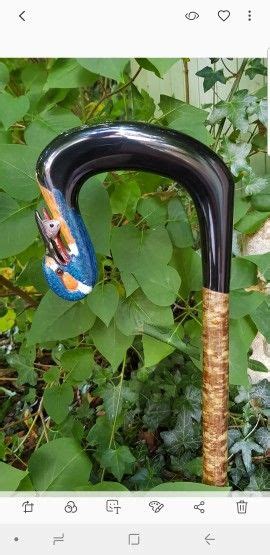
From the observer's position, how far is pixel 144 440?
33.4 inches

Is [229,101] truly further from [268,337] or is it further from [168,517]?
[168,517]

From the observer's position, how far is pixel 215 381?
1.69ft

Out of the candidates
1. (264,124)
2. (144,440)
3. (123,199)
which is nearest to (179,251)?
(123,199)

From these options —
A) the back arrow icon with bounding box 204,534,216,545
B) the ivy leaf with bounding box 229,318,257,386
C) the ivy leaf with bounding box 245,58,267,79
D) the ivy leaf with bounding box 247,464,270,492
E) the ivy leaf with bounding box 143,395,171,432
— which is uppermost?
the ivy leaf with bounding box 245,58,267,79

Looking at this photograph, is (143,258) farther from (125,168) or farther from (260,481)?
(260,481)

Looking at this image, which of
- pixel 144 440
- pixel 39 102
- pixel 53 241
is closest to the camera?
pixel 53 241

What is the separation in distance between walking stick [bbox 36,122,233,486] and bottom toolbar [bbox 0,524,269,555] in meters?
0.19

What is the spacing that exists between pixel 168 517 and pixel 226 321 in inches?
8.1

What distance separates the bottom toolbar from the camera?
0.53 meters

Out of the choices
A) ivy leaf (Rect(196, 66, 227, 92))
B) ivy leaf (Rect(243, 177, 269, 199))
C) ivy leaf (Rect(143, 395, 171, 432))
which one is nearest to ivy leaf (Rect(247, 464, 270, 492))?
ivy leaf (Rect(143, 395, 171, 432))

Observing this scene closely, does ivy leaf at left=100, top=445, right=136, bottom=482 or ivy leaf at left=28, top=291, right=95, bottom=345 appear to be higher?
ivy leaf at left=28, top=291, right=95, bottom=345

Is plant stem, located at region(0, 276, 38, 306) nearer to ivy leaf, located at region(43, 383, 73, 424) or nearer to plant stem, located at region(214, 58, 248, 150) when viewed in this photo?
ivy leaf, located at region(43, 383, 73, 424)
